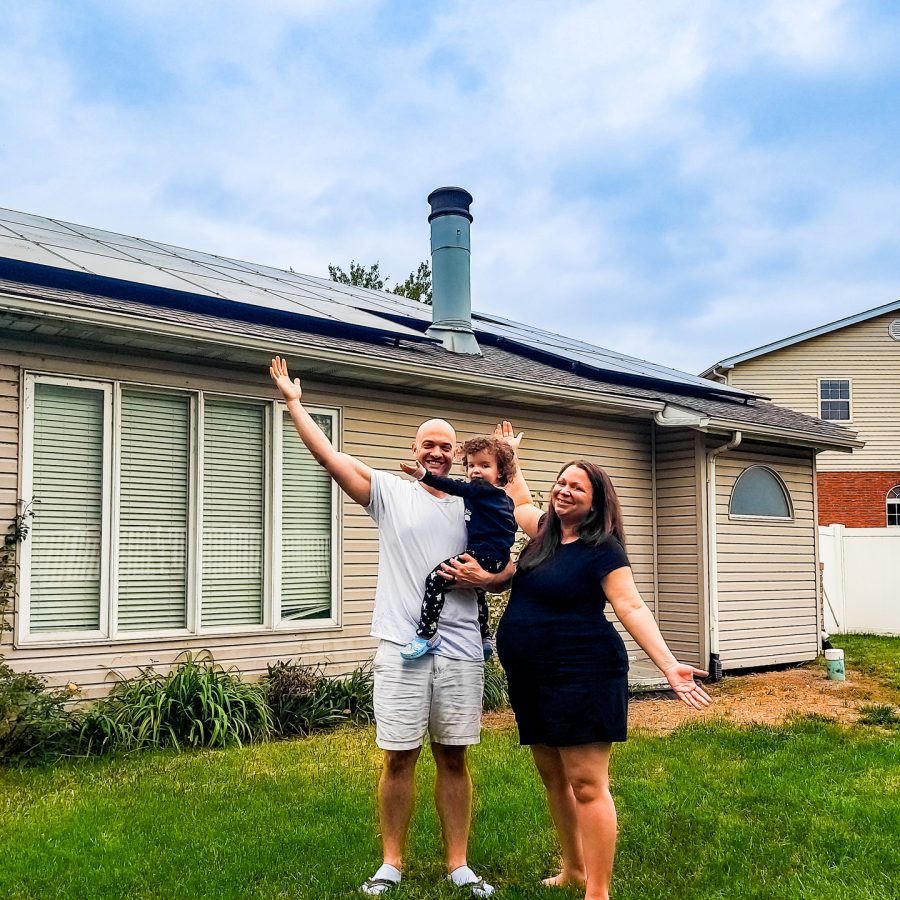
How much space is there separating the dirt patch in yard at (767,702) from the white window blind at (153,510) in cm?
263

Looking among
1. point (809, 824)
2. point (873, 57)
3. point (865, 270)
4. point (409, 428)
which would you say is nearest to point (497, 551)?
point (809, 824)

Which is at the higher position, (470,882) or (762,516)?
(762,516)

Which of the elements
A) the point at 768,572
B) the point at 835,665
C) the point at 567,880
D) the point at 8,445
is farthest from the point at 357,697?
the point at 768,572

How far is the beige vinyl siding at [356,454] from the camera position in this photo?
667 cm

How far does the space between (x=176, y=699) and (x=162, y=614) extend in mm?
734

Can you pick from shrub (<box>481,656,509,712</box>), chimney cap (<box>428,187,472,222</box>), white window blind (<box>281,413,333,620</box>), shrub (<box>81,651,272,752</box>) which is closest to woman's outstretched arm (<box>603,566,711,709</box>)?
shrub (<box>81,651,272,752</box>)

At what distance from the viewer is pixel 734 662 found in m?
10.4

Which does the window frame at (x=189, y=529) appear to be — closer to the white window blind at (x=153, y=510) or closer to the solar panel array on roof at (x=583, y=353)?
the white window blind at (x=153, y=510)

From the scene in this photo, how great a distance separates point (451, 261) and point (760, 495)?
439 centimetres

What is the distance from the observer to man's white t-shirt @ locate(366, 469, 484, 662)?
371cm

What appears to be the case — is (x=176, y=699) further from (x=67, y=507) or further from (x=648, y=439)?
(x=648, y=439)

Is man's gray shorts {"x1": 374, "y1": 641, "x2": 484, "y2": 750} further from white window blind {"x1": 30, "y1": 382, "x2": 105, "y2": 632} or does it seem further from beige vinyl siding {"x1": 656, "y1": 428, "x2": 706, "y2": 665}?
beige vinyl siding {"x1": 656, "y1": 428, "x2": 706, "y2": 665}

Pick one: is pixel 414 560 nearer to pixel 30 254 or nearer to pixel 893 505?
pixel 30 254

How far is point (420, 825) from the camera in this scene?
15.5 ft
